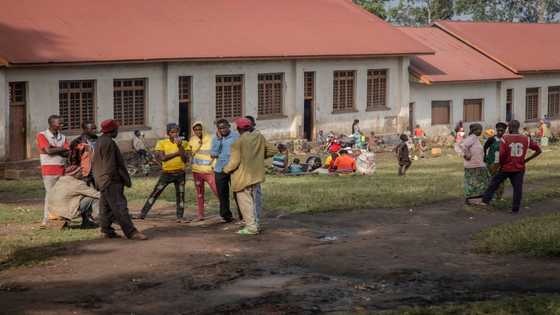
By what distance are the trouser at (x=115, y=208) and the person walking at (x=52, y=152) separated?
143cm

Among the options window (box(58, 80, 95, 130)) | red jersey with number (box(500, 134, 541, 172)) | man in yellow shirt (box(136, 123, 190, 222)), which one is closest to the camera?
man in yellow shirt (box(136, 123, 190, 222))

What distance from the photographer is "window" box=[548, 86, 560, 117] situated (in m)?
47.6

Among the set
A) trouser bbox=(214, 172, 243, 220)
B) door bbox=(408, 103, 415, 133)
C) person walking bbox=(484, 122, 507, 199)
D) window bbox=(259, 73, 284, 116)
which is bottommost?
trouser bbox=(214, 172, 243, 220)

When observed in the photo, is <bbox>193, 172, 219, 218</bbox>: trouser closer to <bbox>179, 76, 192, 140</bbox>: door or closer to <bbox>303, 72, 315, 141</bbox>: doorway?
<bbox>179, 76, 192, 140</bbox>: door

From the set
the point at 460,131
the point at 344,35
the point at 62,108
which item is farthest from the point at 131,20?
the point at 460,131

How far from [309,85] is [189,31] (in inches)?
220

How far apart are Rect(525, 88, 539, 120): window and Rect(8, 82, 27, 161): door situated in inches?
961

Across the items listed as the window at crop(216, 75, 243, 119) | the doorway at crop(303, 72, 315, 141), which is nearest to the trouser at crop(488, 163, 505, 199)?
the window at crop(216, 75, 243, 119)

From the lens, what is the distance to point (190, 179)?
26000mm

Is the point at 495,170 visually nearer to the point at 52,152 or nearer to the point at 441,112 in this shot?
the point at 52,152

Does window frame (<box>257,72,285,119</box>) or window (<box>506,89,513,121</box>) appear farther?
window (<box>506,89,513,121</box>)

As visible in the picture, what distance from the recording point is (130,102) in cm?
3244

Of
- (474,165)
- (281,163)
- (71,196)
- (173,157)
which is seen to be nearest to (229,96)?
(281,163)

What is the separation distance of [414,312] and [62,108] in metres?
22.1
